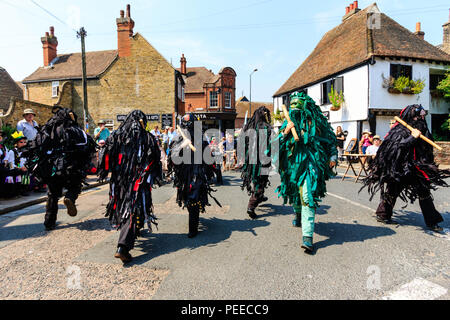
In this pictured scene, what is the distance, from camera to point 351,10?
24672 mm

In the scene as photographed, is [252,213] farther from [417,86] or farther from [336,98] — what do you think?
[417,86]

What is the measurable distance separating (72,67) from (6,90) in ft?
27.4

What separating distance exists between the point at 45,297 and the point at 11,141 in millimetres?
8341

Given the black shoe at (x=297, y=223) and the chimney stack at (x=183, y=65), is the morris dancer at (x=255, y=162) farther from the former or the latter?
the chimney stack at (x=183, y=65)

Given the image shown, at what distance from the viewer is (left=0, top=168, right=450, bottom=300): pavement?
2.74 m

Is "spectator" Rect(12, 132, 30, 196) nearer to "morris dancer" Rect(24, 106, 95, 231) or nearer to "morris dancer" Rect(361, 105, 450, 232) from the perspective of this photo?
"morris dancer" Rect(24, 106, 95, 231)

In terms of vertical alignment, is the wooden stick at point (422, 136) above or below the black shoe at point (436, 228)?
above

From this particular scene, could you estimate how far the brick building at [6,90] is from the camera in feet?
94.9

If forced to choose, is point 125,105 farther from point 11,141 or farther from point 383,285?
point 383,285

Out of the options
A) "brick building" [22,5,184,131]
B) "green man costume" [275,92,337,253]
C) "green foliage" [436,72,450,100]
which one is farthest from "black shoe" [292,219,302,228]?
"brick building" [22,5,184,131]

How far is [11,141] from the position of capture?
901 cm

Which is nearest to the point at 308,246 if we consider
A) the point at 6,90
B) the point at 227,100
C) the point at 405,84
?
the point at 405,84

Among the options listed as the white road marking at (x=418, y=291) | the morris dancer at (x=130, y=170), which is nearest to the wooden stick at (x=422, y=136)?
the white road marking at (x=418, y=291)

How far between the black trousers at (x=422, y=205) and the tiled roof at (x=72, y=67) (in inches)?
1101
